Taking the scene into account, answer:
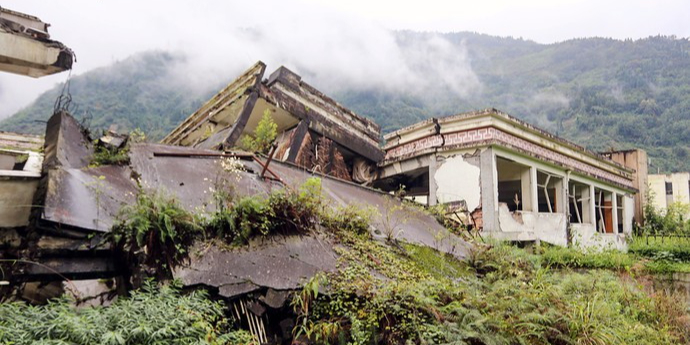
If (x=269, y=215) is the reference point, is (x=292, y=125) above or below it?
above

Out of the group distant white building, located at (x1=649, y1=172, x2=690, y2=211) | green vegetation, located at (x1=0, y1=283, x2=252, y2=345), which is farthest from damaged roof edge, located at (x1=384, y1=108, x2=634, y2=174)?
distant white building, located at (x1=649, y1=172, x2=690, y2=211)

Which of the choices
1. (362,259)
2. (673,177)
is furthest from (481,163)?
(673,177)

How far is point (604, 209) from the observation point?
66.6ft

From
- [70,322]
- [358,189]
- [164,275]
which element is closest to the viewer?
[70,322]

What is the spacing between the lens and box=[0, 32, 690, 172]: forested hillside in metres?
45.4

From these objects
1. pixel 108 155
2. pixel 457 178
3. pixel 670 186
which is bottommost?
pixel 108 155

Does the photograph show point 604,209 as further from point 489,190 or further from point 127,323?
point 127,323

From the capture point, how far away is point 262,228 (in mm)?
5992

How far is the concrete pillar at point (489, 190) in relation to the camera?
1292 centimetres

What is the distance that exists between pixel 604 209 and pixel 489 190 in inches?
408

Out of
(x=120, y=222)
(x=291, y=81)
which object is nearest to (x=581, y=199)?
(x=291, y=81)

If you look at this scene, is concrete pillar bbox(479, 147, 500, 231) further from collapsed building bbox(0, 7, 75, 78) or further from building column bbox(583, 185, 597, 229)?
collapsed building bbox(0, 7, 75, 78)

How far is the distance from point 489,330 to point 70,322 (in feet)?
13.6

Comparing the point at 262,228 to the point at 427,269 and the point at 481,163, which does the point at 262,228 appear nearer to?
the point at 427,269
